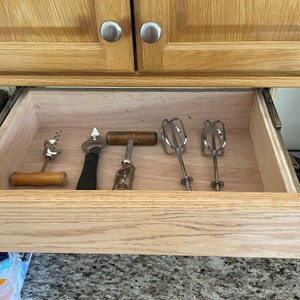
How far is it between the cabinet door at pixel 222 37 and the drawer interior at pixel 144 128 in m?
0.13

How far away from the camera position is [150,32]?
0.53 m

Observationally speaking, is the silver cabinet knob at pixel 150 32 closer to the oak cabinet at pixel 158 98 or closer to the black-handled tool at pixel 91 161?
the oak cabinet at pixel 158 98

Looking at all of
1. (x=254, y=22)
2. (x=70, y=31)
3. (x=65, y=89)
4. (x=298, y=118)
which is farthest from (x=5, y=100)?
(x=298, y=118)

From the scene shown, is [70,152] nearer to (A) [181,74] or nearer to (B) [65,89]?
(B) [65,89]

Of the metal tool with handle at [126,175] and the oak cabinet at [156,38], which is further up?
the oak cabinet at [156,38]

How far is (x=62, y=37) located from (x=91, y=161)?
22cm

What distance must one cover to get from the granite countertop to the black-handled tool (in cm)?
18

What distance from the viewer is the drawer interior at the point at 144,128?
2.19 ft

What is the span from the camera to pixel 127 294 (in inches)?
26.6

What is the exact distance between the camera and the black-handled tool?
0.64 m

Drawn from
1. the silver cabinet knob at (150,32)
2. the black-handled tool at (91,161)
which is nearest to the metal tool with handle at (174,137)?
the black-handled tool at (91,161)

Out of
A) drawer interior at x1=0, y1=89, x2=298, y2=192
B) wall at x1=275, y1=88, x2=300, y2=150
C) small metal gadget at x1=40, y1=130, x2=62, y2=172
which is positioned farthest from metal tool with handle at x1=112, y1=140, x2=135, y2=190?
wall at x1=275, y1=88, x2=300, y2=150

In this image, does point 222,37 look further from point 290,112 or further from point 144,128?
point 290,112

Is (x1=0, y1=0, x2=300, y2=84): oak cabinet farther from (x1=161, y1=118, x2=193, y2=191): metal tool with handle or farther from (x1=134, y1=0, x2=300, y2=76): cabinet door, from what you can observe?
(x1=161, y1=118, x2=193, y2=191): metal tool with handle
